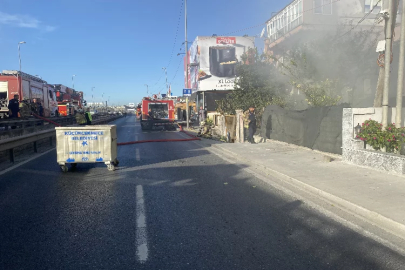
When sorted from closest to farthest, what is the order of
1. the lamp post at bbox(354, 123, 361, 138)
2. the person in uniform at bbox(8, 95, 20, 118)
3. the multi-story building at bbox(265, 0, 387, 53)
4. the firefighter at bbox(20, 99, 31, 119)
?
the lamp post at bbox(354, 123, 361, 138) → the person in uniform at bbox(8, 95, 20, 118) → the firefighter at bbox(20, 99, 31, 119) → the multi-story building at bbox(265, 0, 387, 53)

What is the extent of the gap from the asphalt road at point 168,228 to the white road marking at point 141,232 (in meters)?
0.01

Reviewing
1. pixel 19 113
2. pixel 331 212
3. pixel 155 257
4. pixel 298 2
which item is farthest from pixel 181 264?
pixel 298 2

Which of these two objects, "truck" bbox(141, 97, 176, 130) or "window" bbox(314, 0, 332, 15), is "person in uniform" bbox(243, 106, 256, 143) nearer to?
"truck" bbox(141, 97, 176, 130)

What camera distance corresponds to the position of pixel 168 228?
5109mm

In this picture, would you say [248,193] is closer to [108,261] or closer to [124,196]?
[124,196]

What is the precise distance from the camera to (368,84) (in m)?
20.7

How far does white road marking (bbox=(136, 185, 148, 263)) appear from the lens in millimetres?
4195

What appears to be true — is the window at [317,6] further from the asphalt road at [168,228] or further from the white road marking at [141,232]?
the white road marking at [141,232]

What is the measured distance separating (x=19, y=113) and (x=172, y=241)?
1921cm

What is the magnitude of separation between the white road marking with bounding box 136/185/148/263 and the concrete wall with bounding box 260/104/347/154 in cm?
646

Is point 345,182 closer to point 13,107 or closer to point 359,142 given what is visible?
point 359,142

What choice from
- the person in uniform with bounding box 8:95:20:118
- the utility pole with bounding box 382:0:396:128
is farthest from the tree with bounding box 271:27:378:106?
the person in uniform with bounding box 8:95:20:118

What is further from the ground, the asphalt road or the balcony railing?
the balcony railing

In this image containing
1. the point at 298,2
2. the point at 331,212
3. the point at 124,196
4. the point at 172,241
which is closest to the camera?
the point at 172,241
